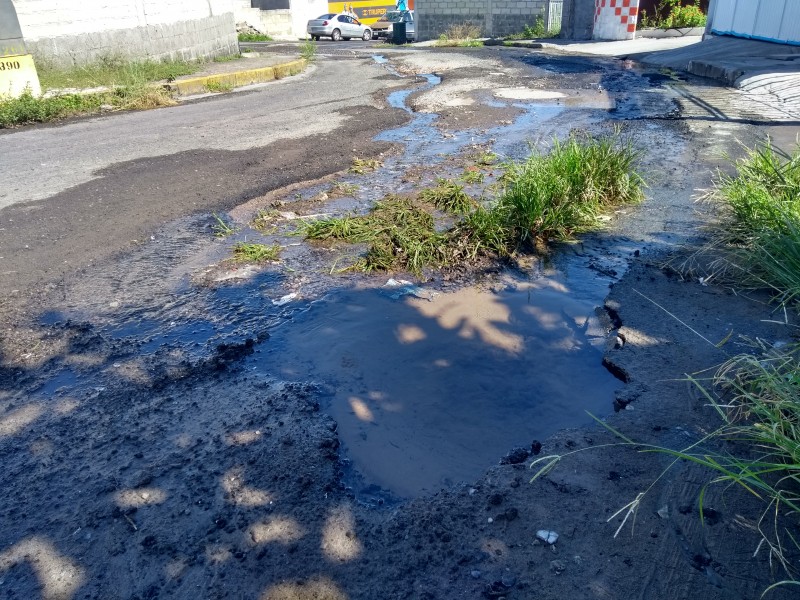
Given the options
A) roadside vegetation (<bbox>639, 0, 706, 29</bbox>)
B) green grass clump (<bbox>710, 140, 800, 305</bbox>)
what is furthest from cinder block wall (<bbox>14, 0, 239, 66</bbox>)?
roadside vegetation (<bbox>639, 0, 706, 29</bbox>)

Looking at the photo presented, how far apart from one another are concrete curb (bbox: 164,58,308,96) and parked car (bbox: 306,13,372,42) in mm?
16059

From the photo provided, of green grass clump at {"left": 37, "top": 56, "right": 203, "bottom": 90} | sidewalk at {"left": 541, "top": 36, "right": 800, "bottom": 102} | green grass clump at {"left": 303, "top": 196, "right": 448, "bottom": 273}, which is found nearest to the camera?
green grass clump at {"left": 303, "top": 196, "right": 448, "bottom": 273}

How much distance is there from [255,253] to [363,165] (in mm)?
2518

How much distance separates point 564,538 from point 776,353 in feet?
4.87

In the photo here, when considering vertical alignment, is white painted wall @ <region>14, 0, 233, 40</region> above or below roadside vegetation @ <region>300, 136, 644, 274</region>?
above

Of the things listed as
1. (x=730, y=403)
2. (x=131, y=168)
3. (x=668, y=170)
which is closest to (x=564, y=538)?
(x=730, y=403)

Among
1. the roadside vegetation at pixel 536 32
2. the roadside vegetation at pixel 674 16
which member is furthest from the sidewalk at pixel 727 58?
the roadside vegetation at pixel 536 32

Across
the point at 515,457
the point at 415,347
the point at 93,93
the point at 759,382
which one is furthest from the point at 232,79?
the point at 759,382

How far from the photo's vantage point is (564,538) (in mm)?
2143

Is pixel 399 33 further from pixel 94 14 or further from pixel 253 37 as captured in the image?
pixel 94 14

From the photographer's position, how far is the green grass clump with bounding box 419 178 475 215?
522 centimetres

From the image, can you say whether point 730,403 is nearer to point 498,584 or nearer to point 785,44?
point 498,584

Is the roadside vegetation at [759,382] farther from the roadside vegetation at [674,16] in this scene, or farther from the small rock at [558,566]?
the roadside vegetation at [674,16]

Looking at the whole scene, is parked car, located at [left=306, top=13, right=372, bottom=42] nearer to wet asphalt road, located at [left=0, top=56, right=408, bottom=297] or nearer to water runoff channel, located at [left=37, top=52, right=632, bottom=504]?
wet asphalt road, located at [left=0, top=56, right=408, bottom=297]
